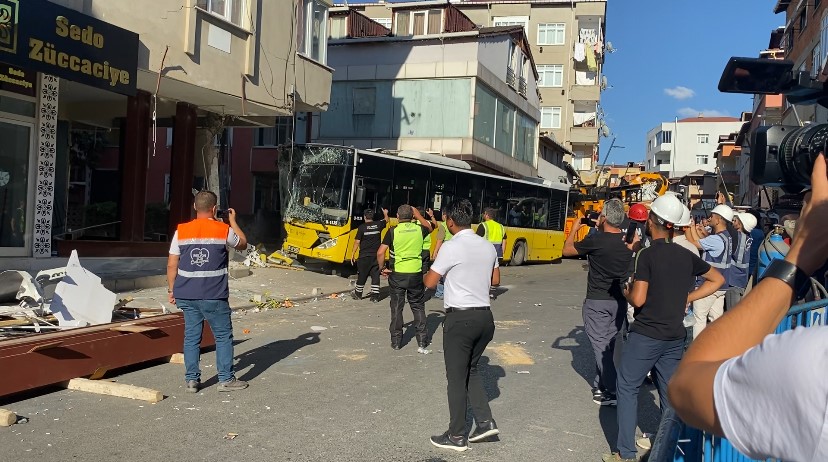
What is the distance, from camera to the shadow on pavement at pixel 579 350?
7917 millimetres

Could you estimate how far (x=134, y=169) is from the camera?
14.3m

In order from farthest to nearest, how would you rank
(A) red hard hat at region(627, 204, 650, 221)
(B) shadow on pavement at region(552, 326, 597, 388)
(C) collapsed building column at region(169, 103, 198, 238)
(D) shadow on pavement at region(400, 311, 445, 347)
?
(C) collapsed building column at region(169, 103, 198, 238) → (D) shadow on pavement at region(400, 311, 445, 347) → (B) shadow on pavement at region(552, 326, 597, 388) → (A) red hard hat at region(627, 204, 650, 221)

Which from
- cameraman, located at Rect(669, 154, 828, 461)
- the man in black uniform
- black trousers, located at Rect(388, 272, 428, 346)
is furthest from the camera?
the man in black uniform

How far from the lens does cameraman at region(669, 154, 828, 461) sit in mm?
1258

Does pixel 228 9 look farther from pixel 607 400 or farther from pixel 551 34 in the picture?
pixel 551 34

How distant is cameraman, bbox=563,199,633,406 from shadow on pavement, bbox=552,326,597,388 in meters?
0.92

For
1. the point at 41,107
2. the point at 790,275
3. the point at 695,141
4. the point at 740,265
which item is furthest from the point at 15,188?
the point at 695,141

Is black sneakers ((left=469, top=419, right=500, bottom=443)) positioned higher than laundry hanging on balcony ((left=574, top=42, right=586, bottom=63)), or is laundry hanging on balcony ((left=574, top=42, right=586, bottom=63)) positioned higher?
laundry hanging on balcony ((left=574, top=42, right=586, bottom=63))

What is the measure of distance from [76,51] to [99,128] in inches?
353

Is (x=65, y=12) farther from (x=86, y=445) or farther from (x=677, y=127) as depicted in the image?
(x=677, y=127)

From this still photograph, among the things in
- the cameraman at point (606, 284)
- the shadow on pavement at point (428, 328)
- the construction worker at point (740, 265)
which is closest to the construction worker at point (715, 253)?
the construction worker at point (740, 265)

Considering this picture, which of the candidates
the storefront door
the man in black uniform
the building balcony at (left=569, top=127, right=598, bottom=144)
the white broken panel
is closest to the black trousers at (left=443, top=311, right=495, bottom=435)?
the white broken panel

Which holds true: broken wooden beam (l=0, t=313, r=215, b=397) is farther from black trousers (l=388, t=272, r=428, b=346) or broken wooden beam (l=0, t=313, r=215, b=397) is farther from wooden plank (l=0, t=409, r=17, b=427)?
black trousers (l=388, t=272, r=428, b=346)

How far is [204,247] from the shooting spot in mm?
6480
